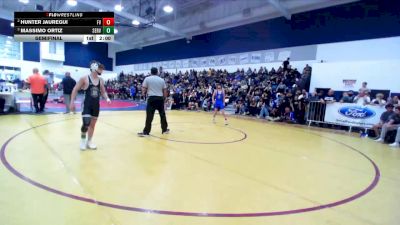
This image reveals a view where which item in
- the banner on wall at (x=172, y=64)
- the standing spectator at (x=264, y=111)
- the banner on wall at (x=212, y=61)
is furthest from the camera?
the banner on wall at (x=172, y=64)

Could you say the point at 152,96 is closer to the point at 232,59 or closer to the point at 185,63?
the point at 232,59

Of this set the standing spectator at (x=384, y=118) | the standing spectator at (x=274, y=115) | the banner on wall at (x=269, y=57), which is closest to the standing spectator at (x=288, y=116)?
the standing spectator at (x=274, y=115)

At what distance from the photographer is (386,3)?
36.1 ft

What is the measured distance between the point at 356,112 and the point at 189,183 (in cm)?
789

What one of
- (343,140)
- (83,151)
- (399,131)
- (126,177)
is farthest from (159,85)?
(399,131)

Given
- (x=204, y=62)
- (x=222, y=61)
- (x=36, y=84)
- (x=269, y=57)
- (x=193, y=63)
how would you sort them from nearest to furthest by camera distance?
(x=36, y=84) → (x=269, y=57) → (x=222, y=61) → (x=204, y=62) → (x=193, y=63)

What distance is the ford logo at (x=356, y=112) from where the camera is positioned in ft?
28.6

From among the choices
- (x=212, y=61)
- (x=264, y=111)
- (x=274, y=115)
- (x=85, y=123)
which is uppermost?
(x=212, y=61)

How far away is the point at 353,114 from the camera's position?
29.7 feet

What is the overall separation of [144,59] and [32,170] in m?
23.5

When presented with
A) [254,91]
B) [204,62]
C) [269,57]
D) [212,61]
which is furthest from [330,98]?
[204,62]
